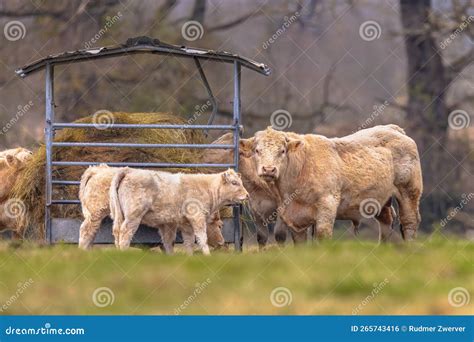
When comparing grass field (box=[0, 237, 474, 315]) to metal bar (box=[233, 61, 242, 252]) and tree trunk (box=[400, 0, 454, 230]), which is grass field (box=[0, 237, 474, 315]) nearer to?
metal bar (box=[233, 61, 242, 252])

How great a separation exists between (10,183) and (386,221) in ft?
15.3

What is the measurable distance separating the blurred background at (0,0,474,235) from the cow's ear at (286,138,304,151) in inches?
465

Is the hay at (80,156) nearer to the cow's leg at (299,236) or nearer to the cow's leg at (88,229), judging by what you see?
the cow's leg at (88,229)

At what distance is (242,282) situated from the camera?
10477 millimetres

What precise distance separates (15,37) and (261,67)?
45.7ft

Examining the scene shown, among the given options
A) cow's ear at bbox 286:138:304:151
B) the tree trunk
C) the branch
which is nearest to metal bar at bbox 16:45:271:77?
cow's ear at bbox 286:138:304:151

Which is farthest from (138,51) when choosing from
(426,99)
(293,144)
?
(426,99)

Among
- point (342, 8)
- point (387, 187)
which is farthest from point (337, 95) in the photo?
point (387, 187)

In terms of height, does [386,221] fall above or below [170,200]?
below

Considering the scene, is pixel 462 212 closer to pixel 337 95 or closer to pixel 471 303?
pixel 337 95

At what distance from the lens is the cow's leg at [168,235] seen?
13.8 meters

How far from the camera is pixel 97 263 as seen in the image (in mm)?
11141

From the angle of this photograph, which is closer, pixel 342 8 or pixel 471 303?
pixel 471 303

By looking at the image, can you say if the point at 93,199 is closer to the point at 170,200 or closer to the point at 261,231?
the point at 170,200
